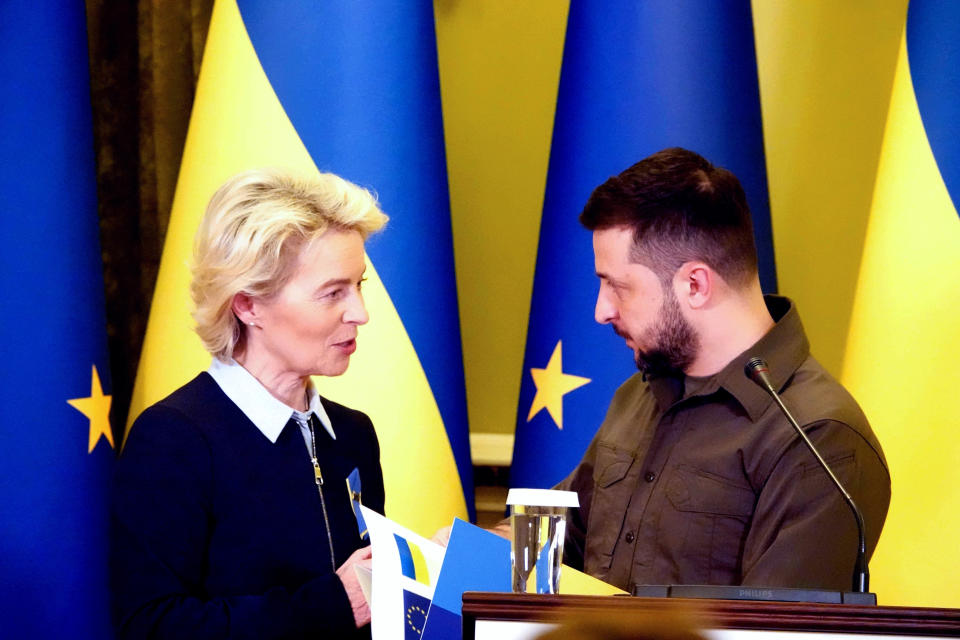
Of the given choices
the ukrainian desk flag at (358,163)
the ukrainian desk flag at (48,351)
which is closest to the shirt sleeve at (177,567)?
the ukrainian desk flag at (358,163)

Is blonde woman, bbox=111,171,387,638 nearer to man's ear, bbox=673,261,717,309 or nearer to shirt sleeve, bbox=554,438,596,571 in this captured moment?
shirt sleeve, bbox=554,438,596,571

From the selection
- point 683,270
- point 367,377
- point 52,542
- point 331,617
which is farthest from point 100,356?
point 683,270

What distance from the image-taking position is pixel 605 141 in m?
2.34

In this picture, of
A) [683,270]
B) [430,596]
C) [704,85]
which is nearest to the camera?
[430,596]

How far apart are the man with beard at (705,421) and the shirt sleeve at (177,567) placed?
0.51m

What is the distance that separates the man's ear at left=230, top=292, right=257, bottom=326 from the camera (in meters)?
1.57

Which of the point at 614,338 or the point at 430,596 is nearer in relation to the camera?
the point at 430,596

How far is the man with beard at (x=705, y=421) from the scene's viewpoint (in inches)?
54.8

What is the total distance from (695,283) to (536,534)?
0.60m

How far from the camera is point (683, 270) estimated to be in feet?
5.32

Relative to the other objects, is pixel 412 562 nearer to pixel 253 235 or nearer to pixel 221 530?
pixel 221 530

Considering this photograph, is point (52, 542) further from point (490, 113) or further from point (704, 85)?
point (704, 85)

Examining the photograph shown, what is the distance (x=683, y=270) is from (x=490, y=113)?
1.41 meters

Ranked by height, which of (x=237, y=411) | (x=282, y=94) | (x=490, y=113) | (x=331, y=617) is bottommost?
(x=331, y=617)
